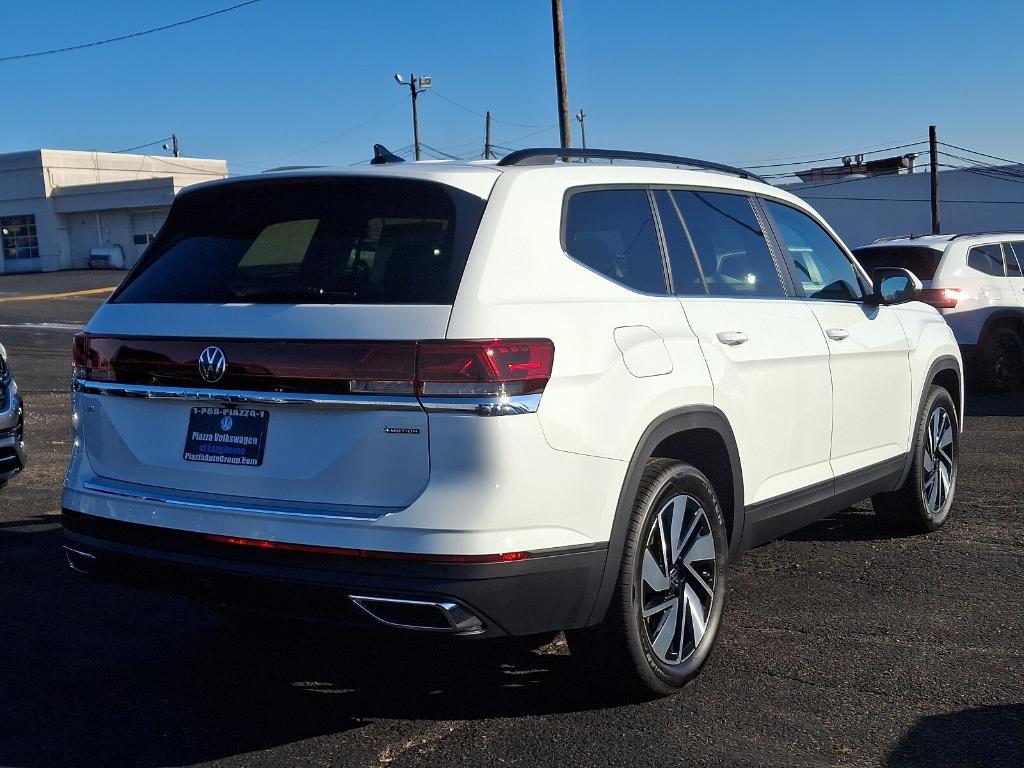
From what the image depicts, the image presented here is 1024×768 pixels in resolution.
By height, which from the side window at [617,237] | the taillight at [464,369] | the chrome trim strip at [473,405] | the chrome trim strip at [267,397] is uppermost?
the side window at [617,237]

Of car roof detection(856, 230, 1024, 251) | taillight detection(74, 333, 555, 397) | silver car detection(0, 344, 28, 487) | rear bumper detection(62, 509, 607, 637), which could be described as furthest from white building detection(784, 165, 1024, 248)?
taillight detection(74, 333, 555, 397)

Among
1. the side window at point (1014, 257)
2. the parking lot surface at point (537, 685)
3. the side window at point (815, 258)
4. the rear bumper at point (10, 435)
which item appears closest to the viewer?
the parking lot surface at point (537, 685)

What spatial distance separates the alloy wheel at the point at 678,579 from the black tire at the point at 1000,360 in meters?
9.54

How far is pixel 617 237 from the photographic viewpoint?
4.27 meters

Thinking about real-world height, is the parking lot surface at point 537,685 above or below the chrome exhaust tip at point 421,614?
below

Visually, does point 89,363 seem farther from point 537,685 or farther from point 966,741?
point 966,741

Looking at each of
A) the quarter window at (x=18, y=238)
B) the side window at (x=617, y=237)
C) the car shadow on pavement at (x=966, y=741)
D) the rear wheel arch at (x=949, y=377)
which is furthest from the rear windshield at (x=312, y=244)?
the quarter window at (x=18, y=238)

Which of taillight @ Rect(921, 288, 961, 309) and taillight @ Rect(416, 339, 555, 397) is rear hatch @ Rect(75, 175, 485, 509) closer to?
taillight @ Rect(416, 339, 555, 397)

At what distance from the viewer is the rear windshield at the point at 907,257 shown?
12.6m

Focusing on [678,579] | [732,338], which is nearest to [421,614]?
[678,579]

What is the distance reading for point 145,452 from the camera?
3.90 metres

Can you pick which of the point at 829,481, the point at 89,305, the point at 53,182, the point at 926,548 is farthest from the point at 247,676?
the point at 53,182

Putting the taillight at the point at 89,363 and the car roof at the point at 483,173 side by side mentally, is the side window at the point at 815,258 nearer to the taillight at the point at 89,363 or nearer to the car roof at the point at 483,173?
the car roof at the point at 483,173

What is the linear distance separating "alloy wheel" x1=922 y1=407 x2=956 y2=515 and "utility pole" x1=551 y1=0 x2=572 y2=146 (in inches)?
775
